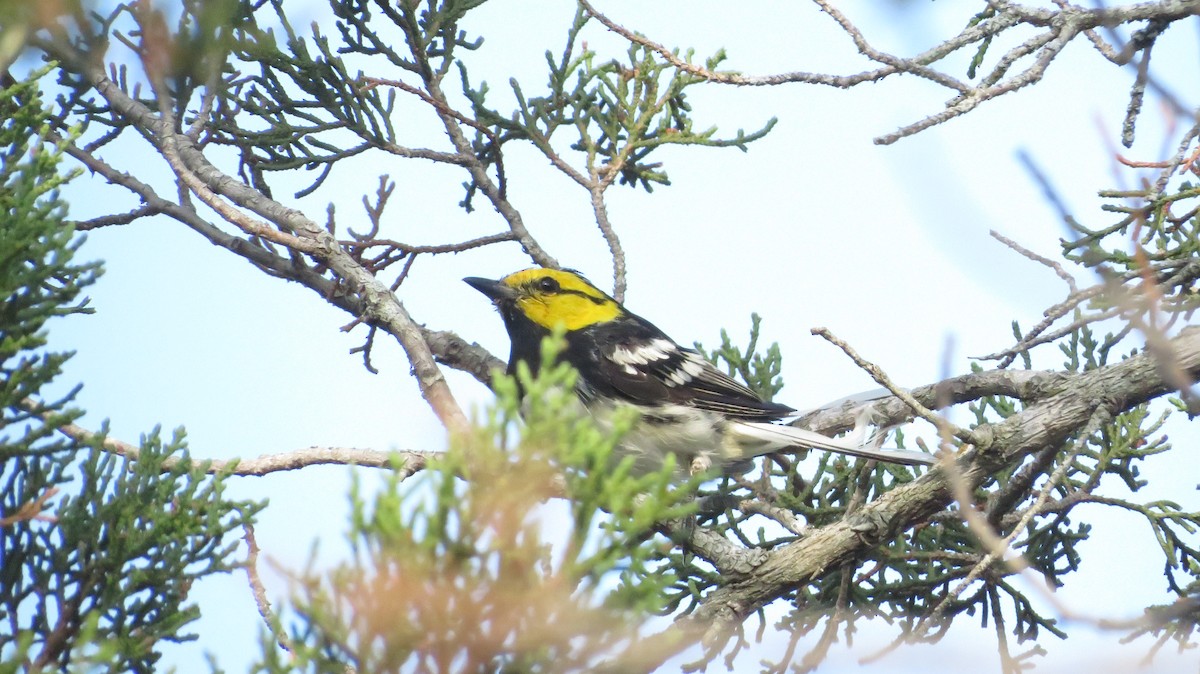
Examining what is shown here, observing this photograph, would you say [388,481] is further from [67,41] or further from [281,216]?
[67,41]

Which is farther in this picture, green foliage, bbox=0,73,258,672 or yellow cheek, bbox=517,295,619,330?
yellow cheek, bbox=517,295,619,330

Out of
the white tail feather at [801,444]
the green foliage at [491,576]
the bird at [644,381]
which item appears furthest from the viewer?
the bird at [644,381]

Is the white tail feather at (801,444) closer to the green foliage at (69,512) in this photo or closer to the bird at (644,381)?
the bird at (644,381)

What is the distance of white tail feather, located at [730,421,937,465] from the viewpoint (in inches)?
158

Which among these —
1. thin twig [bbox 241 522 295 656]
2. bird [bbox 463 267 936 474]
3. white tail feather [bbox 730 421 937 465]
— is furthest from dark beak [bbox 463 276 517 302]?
thin twig [bbox 241 522 295 656]

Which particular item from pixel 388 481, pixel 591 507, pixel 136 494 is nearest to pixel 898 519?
pixel 591 507

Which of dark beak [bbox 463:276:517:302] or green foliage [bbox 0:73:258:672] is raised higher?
dark beak [bbox 463:276:517:302]

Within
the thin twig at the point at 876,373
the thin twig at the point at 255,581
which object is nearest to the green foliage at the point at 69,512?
the thin twig at the point at 255,581

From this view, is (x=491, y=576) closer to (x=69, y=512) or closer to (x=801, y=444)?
(x=69, y=512)

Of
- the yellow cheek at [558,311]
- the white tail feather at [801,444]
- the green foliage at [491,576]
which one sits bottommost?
the green foliage at [491,576]

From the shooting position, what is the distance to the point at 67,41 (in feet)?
13.4

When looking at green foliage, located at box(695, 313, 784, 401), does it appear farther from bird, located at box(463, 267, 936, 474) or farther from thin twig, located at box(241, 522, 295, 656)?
thin twig, located at box(241, 522, 295, 656)

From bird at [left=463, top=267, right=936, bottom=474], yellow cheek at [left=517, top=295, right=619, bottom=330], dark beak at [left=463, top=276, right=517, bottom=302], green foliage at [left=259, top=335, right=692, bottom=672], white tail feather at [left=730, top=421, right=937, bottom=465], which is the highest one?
dark beak at [left=463, top=276, right=517, bottom=302]

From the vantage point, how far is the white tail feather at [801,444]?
13.1ft
